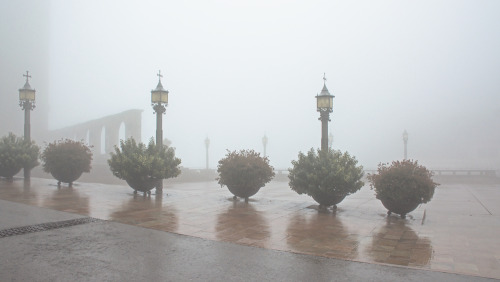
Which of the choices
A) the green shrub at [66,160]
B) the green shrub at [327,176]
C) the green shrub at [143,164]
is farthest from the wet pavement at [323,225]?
the green shrub at [66,160]

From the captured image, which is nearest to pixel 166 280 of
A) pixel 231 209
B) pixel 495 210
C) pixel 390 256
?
pixel 390 256

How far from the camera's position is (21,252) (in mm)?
→ 5559

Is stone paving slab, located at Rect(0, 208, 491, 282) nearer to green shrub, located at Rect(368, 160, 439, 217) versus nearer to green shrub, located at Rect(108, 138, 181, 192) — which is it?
green shrub, located at Rect(368, 160, 439, 217)

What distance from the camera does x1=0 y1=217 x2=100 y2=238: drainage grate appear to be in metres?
6.75

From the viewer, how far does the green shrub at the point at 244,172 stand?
1206 cm

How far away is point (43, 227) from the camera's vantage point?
7.31 meters

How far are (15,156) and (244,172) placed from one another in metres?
12.0

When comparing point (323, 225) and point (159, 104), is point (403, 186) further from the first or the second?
point (159, 104)

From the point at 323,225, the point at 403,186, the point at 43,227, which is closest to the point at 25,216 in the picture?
the point at 43,227

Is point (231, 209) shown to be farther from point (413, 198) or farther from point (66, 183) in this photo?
point (66, 183)

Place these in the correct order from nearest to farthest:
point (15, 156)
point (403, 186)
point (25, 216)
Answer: point (25, 216) → point (403, 186) → point (15, 156)

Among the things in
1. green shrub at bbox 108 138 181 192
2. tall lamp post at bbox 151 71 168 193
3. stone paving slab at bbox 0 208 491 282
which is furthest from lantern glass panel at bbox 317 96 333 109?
stone paving slab at bbox 0 208 491 282

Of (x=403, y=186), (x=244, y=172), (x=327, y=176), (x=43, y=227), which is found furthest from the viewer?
(x=244, y=172)

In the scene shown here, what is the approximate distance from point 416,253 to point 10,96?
5318 inches
